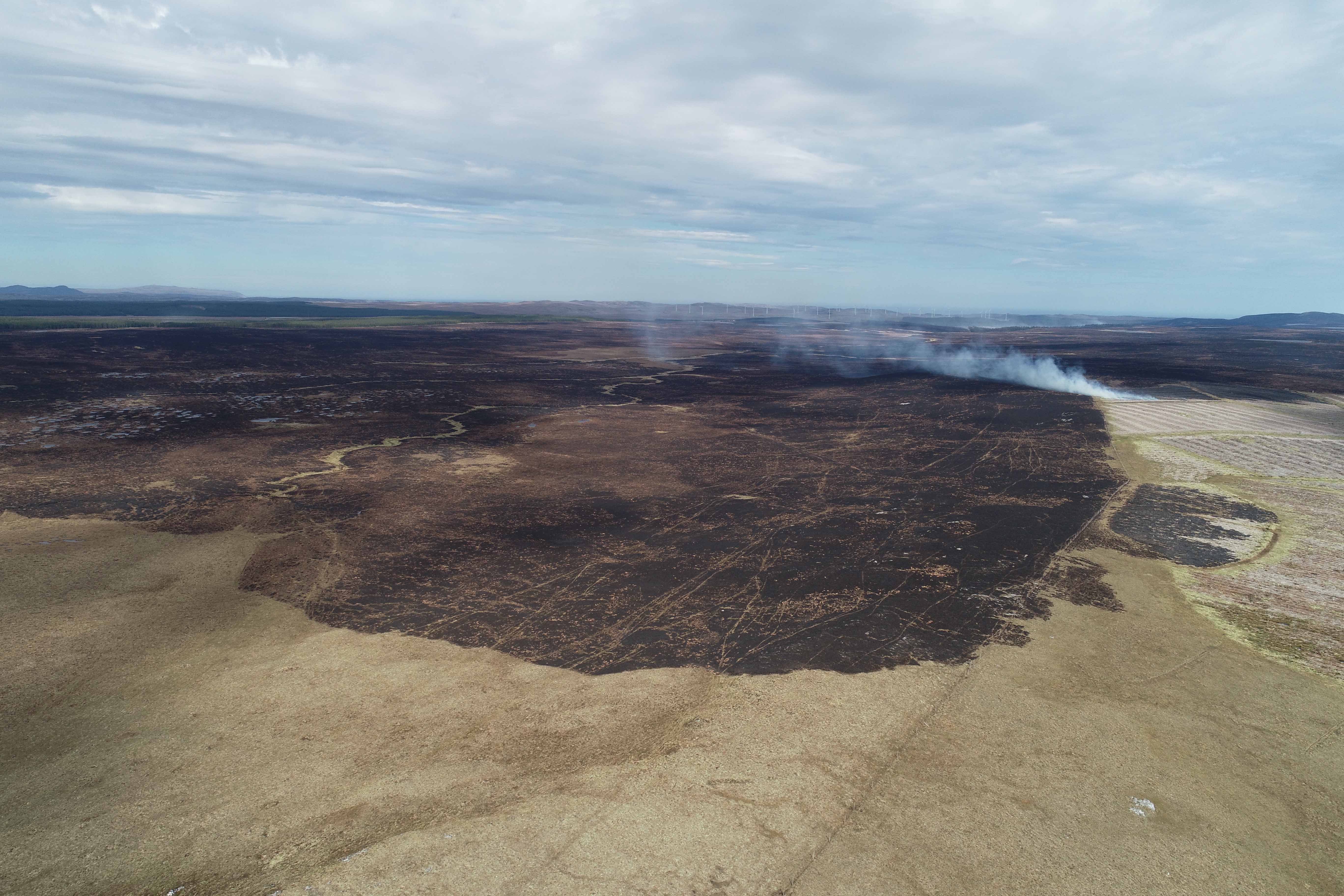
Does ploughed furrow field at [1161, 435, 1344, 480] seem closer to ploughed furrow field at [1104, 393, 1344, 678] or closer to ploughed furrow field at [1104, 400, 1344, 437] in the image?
ploughed furrow field at [1104, 393, 1344, 678]

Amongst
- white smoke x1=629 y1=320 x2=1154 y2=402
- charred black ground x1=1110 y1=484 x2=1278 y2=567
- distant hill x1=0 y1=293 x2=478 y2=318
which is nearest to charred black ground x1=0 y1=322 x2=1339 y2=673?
charred black ground x1=1110 y1=484 x2=1278 y2=567

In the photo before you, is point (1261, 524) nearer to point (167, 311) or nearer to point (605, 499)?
point (605, 499)

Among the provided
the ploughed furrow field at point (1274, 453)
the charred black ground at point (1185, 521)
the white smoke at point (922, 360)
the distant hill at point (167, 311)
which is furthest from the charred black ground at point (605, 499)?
the distant hill at point (167, 311)

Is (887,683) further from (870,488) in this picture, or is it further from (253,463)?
(253,463)

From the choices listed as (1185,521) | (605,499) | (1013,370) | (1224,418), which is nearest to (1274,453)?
(1224,418)

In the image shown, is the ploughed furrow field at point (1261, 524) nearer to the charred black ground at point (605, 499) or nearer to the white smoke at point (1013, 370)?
the charred black ground at point (605, 499)

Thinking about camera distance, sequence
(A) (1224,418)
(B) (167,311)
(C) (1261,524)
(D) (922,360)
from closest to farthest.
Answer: (C) (1261,524) < (A) (1224,418) < (D) (922,360) < (B) (167,311)
